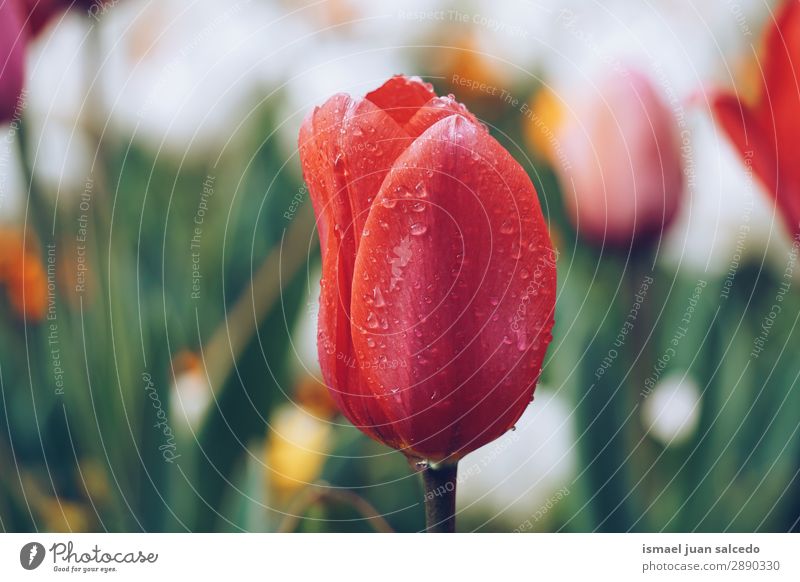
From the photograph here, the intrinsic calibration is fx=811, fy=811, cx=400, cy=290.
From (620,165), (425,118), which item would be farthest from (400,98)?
(620,165)

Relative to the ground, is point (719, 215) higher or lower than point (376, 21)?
lower

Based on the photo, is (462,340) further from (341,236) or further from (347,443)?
(347,443)

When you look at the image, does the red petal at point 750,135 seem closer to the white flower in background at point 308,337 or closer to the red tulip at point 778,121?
the red tulip at point 778,121

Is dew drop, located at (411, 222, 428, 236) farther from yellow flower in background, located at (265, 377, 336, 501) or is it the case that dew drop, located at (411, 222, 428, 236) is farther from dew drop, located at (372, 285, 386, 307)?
yellow flower in background, located at (265, 377, 336, 501)

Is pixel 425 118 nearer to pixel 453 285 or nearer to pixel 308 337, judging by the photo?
pixel 453 285

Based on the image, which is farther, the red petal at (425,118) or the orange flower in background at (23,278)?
the orange flower in background at (23,278)

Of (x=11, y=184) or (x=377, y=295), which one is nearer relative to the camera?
(x=377, y=295)

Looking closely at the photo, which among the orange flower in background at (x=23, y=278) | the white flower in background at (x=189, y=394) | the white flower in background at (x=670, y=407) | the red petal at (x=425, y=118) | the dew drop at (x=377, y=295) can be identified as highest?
the red petal at (x=425, y=118)
